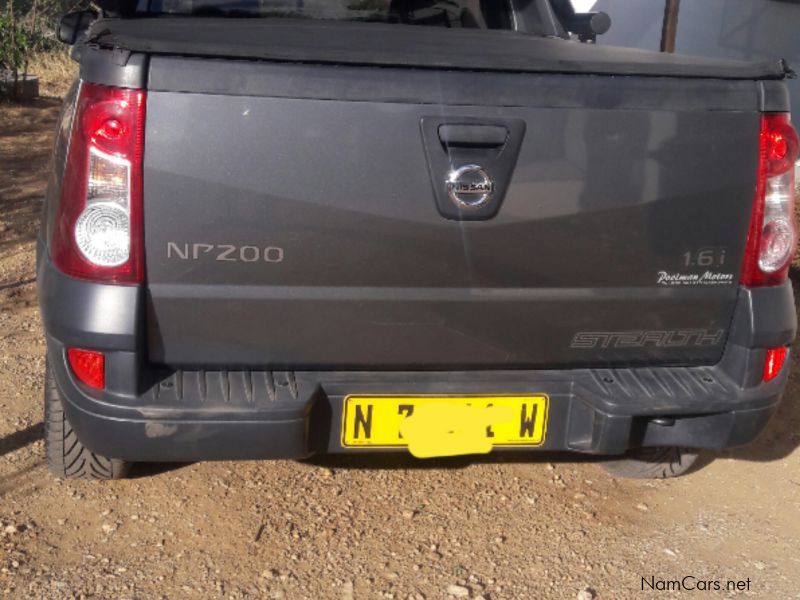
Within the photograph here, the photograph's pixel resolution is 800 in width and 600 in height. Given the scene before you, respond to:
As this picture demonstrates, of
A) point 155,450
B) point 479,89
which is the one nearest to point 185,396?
point 155,450

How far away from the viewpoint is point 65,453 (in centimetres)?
344

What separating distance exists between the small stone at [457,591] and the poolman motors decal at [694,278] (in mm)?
1092

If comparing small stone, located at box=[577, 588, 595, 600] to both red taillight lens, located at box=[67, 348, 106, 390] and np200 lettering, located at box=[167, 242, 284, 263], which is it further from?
red taillight lens, located at box=[67, 348, 106, 390]

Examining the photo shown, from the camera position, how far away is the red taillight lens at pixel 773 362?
315 centimetres

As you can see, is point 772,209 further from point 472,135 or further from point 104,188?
point 104,188

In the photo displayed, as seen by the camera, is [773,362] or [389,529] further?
[389,529]

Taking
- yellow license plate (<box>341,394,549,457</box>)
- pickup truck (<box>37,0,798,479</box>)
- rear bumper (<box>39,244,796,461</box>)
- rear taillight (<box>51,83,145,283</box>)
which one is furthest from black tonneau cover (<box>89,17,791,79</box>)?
yellow license plate (<box>341,394,549,457</box>)

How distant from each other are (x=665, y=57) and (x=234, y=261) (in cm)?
152

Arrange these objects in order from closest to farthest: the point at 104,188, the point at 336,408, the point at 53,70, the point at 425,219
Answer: the point at 104,188, the point at 425,219, the point at 336,408, the point at 53,70

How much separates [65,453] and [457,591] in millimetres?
1380

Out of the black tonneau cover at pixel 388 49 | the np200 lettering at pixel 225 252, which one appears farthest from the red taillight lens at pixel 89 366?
the black tonneau cover at pixel 388 49

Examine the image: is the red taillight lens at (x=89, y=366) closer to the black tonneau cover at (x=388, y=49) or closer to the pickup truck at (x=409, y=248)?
the pickup truck at (x=409, y=248)

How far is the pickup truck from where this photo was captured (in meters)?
2.68

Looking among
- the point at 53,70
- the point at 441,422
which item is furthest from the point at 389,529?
the point at 53,70
